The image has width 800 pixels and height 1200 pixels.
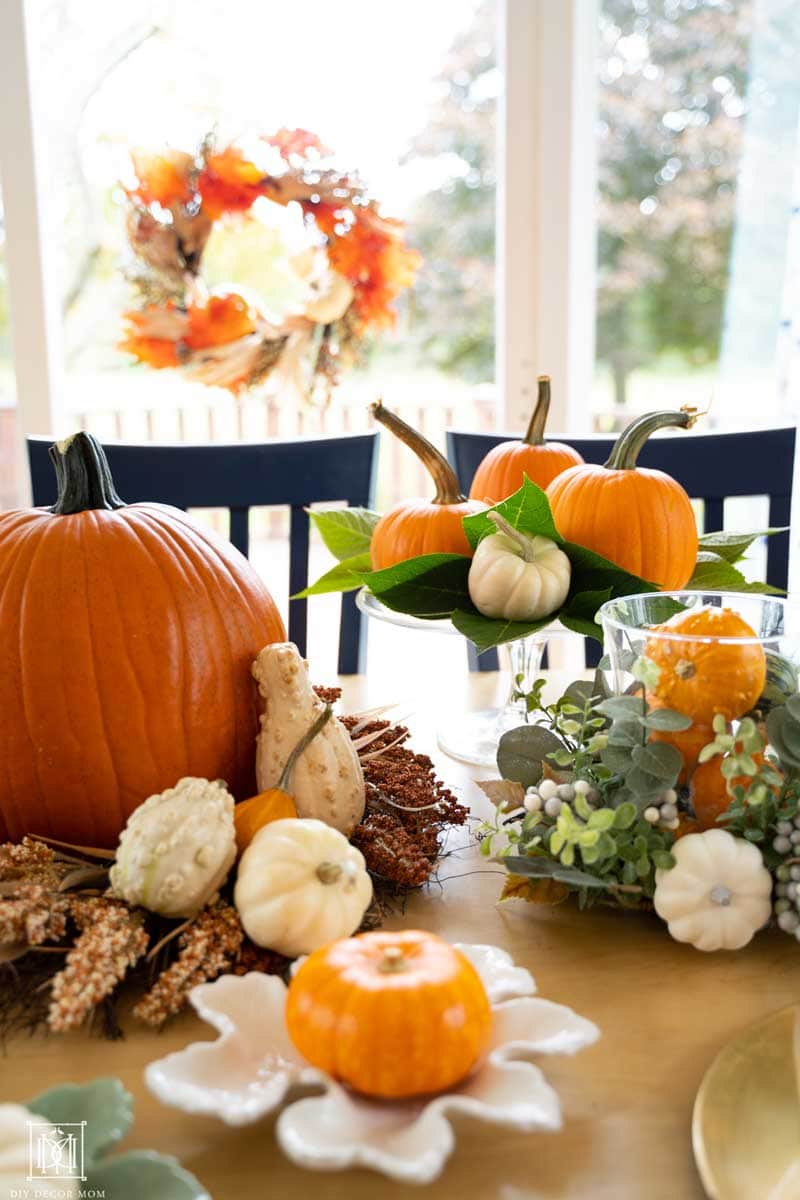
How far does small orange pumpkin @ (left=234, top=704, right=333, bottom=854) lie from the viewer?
673 mm

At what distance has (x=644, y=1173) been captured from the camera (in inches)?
18.4

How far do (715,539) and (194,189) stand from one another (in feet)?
5.26

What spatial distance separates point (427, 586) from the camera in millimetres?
888

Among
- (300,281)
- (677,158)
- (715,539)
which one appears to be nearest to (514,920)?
(715,539)

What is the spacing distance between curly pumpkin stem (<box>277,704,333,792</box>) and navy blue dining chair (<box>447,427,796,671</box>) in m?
0.77

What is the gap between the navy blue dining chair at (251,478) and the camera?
4.60 feet

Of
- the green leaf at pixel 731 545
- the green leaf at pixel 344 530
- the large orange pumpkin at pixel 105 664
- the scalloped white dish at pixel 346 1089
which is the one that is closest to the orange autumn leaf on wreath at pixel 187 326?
the green leaf at pixel 344 530

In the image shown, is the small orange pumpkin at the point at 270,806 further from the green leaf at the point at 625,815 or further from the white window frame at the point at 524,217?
the white window frame at the point at 524,217

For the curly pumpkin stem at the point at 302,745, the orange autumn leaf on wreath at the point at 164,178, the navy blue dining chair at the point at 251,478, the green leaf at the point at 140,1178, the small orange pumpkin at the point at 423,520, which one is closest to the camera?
the green leaf at the point at 140,1178

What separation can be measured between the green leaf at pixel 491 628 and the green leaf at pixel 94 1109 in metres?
0.43

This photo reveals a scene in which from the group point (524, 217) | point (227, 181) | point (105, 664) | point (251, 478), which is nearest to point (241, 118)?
point (227, 181)

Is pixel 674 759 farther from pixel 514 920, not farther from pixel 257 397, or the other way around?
pixel 257 397

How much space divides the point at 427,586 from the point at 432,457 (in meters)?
0.15

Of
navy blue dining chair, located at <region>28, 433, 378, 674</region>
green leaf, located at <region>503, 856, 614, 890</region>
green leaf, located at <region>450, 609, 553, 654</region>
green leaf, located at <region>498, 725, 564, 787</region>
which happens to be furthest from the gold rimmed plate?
navy blue dining chair, located at <region>28, 433, 378, 674</region>
